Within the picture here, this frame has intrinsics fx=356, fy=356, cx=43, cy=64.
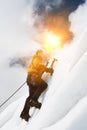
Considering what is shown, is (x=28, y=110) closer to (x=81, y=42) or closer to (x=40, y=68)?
(x=40, y=68)

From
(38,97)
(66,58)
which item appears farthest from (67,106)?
(66,58)

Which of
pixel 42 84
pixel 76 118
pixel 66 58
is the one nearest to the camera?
pixel 76 118

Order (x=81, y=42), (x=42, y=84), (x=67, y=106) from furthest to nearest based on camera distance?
(x=42, y=84), (x=81, y=42), (x=67, y=106)

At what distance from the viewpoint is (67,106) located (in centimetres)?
1427

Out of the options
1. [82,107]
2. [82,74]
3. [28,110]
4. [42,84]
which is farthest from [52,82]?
[82,107]

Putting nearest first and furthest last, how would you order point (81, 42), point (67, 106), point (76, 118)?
point (76, 118) → point (67, 106) → point (81, 42)

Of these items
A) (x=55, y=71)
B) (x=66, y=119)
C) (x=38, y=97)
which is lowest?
(x=66, y=119)

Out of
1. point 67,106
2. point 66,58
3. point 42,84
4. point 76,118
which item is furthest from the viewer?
point 66,58

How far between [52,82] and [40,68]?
38.6 inches

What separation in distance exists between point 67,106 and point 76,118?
5.05 ft

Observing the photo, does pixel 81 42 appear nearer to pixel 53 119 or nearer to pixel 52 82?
pixel 52 82

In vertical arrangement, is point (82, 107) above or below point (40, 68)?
below

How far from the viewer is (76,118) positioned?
1277 centimetres

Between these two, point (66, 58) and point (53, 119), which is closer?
point (53, 119)
